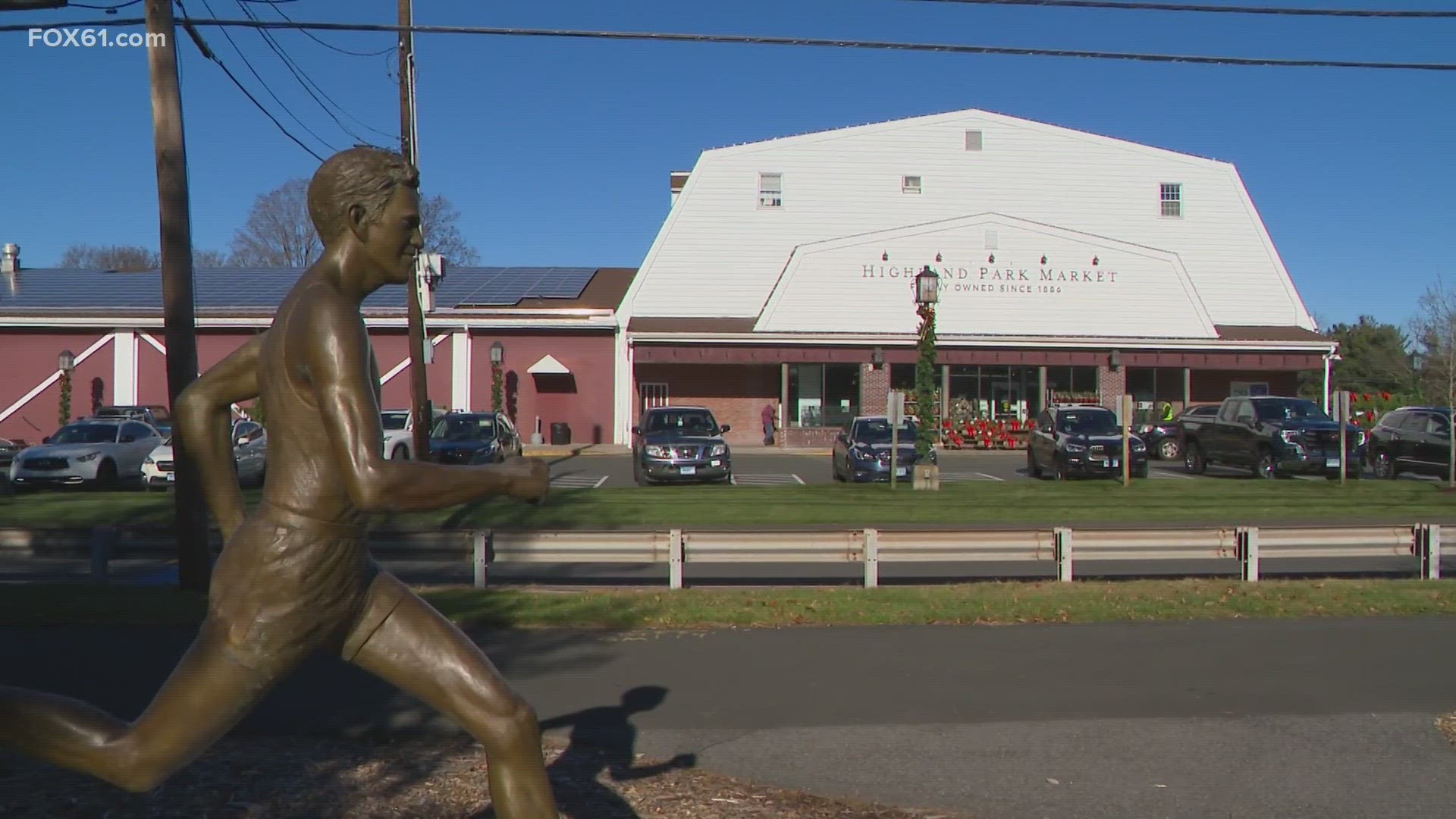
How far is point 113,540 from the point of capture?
11.7 metres

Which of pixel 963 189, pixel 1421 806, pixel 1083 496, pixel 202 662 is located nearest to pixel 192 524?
pixel 202 662

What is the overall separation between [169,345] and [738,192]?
109 ft

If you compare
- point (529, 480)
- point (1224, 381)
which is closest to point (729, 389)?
point (1224, 381)

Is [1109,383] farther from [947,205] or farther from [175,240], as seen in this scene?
[175,240]

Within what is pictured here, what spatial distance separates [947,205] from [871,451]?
22.5 metres

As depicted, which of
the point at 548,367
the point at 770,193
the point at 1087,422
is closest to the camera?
the point at 1087,422

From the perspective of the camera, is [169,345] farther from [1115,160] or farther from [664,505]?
[1115,160]

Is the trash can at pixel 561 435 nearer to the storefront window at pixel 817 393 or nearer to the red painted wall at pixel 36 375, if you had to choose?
the storefront window at pixel 817 393

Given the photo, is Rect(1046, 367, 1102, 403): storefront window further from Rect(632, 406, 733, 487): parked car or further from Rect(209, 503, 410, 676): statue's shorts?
Rect(209, 503, 410, 676): statue's shorts

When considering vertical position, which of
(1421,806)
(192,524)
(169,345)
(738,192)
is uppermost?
(738,192)

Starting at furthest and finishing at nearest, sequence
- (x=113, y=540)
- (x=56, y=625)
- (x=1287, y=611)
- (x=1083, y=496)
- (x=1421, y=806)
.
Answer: (x=1083, y=496) < (x=113, y=540) < (x=1287, y=611) < (x=56, y=625) < (x=1421, y=806)

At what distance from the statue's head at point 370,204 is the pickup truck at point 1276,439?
24523 millimetres

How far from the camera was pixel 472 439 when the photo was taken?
82.6 feet

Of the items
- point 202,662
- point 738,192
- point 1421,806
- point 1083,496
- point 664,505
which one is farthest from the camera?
point 738,192
